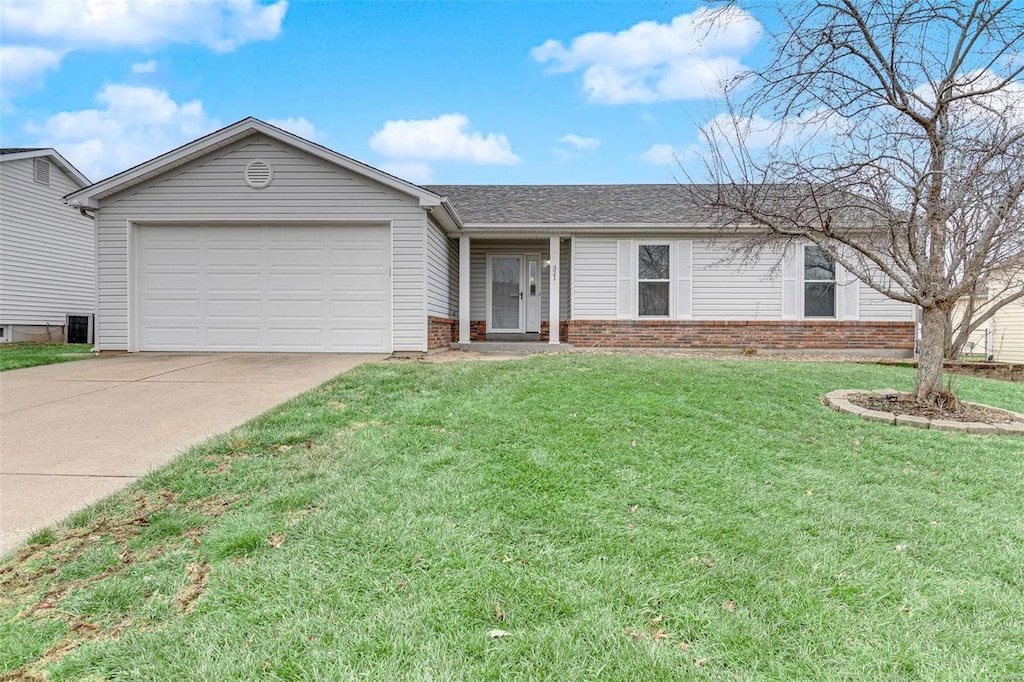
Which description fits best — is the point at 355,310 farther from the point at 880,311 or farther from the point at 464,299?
the point at 880,311

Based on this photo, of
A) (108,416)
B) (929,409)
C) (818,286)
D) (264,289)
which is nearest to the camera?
(108,416)

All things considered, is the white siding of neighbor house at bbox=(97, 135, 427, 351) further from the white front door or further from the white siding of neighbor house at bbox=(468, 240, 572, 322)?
the white front door

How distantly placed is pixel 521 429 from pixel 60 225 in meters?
18.7

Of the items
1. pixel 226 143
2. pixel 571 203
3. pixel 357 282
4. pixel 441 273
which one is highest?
pixel 226 143

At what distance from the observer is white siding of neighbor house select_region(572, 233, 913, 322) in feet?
36.0

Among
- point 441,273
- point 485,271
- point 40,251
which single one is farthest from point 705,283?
point 40,251

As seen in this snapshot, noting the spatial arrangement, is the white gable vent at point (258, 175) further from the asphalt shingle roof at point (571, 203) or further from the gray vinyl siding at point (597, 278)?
the gray vinyl siding at point (597, 278)

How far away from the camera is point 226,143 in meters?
9.13

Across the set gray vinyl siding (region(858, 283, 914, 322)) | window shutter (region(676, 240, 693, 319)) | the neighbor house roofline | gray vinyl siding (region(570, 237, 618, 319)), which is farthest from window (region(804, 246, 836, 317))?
the neighbor house roofline

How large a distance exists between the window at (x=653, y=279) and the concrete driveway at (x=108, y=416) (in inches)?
258

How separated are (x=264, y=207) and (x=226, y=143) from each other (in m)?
1.37

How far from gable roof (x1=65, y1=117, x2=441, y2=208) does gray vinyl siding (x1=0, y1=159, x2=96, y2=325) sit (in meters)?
4.93

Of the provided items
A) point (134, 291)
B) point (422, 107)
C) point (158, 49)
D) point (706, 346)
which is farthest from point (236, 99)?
point (706, 346)

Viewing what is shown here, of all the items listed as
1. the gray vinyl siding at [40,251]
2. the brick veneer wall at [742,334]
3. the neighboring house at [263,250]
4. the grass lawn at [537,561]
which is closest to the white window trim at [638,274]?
the brick veneer wall at [742,334]
